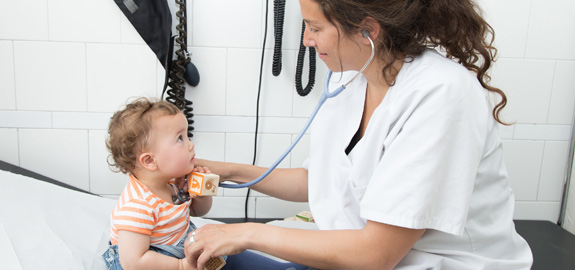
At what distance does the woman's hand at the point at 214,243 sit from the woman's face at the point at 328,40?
0.43m

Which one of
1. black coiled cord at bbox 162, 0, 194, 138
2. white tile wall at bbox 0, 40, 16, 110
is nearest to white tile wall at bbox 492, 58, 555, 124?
black coiled cord at bbox 162, 0, 194, 138

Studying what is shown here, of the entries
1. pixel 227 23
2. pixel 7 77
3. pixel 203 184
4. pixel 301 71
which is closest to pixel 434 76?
pixel 203 184

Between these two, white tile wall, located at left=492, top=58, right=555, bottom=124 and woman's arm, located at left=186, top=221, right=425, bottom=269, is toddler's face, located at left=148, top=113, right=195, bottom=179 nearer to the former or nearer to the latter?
woman's arm, located at left=186, top=221, right=425, bottom=269

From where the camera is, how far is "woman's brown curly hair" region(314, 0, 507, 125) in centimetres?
102

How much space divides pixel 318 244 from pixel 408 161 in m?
0.26

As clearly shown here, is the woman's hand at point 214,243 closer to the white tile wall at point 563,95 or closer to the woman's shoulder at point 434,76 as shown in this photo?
the woman's shoulder at point 434,76

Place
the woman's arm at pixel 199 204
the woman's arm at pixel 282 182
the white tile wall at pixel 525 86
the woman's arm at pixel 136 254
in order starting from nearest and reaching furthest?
the woman's arm at pixel 136 254 → the woman's arm at pixel 199 204 → the woman's arm at pixel 282 182 → the white tile wall at pixel 525 86

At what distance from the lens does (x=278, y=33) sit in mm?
1793

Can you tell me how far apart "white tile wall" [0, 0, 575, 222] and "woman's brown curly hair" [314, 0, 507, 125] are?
0.82 meters

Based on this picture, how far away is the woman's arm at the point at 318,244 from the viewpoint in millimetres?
988

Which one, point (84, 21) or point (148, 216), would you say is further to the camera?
point (84, 21)

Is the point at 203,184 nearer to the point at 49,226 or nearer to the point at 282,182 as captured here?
the point at 282,182

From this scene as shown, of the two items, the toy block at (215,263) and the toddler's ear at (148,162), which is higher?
the toddler's ear at (148,162)

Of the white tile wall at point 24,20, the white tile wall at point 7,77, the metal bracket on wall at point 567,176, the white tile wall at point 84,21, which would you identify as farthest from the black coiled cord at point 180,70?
the metal bracket on wall at point 567,176
